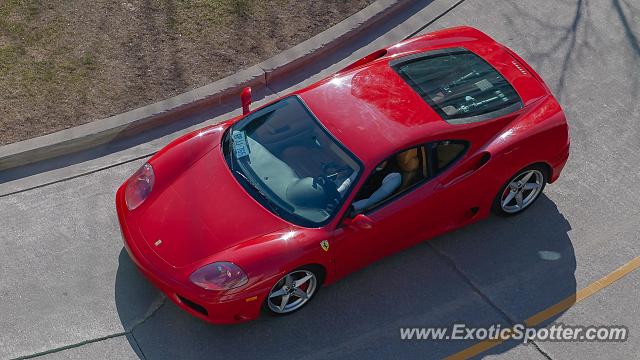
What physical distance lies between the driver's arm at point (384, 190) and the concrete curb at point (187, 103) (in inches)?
110

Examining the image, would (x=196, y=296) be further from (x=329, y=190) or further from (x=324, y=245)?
(x=329, y=190)

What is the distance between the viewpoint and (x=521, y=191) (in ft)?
24.4

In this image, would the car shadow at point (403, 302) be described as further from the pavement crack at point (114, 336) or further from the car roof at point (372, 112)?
the car roof at point (372, 112)

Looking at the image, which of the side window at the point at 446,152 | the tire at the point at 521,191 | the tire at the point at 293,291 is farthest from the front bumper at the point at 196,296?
the tire at the point at 521,191

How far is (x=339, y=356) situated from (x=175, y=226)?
1.66m

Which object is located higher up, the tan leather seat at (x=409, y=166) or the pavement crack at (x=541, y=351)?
the tan leather seat at (x=409, y=166)

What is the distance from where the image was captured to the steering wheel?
650 cm

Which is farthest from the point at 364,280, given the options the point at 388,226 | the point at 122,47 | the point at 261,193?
the point at 122,47

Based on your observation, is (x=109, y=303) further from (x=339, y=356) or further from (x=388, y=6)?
(x=388, y=6)

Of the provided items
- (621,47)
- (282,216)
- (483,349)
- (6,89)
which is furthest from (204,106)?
(621,47)

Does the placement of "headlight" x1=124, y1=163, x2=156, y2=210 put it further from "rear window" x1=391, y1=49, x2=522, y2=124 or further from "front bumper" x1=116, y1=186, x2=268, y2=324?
"rear window" x1=391, y1=49, x2=522, y2=124

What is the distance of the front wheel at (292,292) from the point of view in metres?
6.45

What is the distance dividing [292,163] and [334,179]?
0.40m

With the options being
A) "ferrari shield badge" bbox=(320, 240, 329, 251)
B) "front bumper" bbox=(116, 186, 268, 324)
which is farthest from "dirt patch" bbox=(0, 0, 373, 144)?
"ferrari shield badge" bbox=(320, 240, 329, 251)
